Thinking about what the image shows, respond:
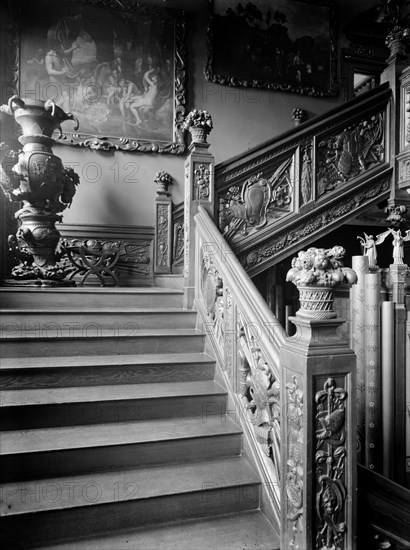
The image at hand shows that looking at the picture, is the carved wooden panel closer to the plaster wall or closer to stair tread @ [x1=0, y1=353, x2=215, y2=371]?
the plaster wall

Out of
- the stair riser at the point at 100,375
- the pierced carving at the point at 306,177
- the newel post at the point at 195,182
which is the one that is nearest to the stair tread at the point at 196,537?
the stair riser at the point at 100,375

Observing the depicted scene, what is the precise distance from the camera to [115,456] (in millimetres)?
1911

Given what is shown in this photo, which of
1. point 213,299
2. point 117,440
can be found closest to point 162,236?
point 213,299

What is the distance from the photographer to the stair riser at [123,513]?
5.26ft

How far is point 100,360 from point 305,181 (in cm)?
201

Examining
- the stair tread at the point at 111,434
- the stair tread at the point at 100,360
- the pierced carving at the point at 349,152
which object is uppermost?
the pierced carving at the point at 349,152

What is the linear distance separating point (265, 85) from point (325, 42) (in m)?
1.19

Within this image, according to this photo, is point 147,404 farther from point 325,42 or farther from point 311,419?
point 325,42

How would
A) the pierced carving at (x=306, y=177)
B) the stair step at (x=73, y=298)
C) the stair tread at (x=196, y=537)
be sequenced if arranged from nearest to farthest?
the stair tread at (x=196, y=537), the stair step at (x=73, y=298), the pierced carving at (x=306, y=177)

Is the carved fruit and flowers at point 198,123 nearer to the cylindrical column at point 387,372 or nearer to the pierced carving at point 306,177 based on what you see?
the pierced carving at point 306,177

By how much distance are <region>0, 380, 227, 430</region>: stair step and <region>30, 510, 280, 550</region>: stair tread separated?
0.55 m

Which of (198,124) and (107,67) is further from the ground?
(107,67)

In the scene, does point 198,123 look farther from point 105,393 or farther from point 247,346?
point 105,393

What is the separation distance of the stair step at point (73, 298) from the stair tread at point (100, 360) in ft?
1.76
